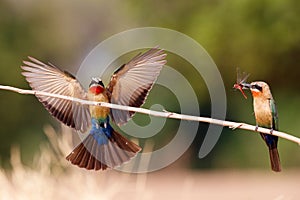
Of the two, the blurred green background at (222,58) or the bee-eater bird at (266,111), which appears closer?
the bee-eater bird at (266,111)

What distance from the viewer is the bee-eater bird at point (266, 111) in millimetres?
2164

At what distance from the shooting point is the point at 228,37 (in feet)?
44.8

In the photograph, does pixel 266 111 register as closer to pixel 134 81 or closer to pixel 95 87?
pixel 134 81

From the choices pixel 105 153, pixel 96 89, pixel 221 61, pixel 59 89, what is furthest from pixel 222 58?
pixel 96 89

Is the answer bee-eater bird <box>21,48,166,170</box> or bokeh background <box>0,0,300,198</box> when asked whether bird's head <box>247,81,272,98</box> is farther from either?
bokeh background <box>0,0,300,198</box>

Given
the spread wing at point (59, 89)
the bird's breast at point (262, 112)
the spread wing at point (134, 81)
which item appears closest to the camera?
the spread wing at point (134, 81)

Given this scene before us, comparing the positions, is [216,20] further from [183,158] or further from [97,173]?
[97,173]

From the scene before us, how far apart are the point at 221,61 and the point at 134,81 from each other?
11664 mm

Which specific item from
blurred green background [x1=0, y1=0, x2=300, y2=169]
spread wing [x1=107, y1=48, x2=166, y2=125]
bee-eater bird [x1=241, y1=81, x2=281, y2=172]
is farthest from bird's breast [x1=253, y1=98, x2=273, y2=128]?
blurred green background [x1=0, y1=0, x2=300, y2=169]

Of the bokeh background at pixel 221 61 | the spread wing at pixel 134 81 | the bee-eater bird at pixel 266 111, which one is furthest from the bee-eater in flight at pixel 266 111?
the bokeh background at pixel 221 61

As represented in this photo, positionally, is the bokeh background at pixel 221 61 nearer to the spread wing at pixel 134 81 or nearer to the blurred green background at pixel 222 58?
the blurred green background at pixel 222 58

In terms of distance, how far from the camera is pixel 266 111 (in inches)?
101

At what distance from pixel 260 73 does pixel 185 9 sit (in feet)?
5.57

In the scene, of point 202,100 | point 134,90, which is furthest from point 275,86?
point 134,90
